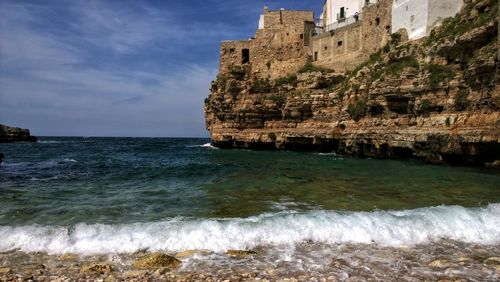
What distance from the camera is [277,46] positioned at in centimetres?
4625

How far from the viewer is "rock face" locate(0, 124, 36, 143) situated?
249 ft

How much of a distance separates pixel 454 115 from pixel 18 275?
76.4 ft

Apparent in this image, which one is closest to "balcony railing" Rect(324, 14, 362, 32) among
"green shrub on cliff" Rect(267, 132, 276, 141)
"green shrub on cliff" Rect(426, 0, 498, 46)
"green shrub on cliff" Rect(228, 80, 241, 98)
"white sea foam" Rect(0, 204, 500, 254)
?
"green shrub on cliff" Rect(426, 0, 498, 46)

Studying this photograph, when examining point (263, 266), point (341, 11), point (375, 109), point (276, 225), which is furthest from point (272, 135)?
point (263, 266)

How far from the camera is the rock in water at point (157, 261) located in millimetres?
5945

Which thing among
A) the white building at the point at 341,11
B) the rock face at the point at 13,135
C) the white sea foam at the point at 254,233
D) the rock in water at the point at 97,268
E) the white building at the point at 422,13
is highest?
the white building at the point at 341,11

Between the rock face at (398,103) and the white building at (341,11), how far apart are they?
7.05 meters

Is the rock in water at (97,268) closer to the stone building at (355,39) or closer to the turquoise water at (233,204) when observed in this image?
the turquoise water at (233,204)

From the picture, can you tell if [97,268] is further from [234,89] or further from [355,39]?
[234,89]

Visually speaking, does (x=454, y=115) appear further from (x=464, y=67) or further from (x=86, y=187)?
(x=86, y=187)

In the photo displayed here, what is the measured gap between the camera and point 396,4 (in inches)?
1310

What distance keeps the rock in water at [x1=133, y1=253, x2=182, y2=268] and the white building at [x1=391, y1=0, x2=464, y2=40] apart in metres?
30.3

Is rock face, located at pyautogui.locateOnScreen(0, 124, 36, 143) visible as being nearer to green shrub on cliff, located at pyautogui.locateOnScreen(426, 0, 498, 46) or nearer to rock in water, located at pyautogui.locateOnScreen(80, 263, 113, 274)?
green shrub on cliff, located at pyautogui.locateOnScreen(426, 0, 498, 46)

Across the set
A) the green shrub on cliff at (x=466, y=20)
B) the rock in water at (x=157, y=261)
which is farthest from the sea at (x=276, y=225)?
the green shrub on cliff at (x=466, y=20)
